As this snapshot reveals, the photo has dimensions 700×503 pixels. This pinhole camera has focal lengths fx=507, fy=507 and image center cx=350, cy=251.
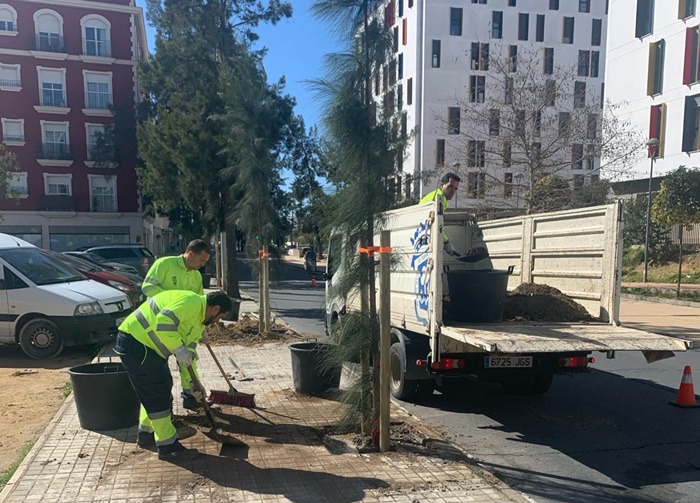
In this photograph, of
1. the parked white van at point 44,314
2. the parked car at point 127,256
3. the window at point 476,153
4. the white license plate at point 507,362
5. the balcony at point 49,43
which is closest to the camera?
the white license plate at point 507,362

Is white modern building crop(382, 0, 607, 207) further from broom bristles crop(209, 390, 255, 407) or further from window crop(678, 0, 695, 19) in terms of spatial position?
broom bristles crop(209, 390, 255, 407)

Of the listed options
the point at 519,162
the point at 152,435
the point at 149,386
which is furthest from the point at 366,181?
the point at 519,162

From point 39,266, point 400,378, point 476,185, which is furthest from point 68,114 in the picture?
point 400,378

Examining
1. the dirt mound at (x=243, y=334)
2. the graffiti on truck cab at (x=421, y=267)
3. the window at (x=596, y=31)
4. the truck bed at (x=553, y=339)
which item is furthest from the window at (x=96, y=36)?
the window at (x=596, y=31)

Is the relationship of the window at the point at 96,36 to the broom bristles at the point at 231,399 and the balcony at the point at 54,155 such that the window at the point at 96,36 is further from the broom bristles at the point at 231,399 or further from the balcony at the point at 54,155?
the broom bristles at the point at 231,399

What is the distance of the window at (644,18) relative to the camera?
1077 inches

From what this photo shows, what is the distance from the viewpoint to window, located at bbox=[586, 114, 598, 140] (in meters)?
15.6

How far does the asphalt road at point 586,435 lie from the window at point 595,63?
147ft

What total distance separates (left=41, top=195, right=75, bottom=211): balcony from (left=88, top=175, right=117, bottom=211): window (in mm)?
1278

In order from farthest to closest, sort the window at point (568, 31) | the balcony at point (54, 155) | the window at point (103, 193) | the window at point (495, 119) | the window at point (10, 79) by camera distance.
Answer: the window at point (568, 31) → the window at point (103, 193) → the balcony at point (54, 155) → the window at point (10, 79) → the window at point (495, 119)

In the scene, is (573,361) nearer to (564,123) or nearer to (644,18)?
(564,123)

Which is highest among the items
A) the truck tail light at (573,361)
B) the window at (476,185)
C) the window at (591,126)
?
the window at (591,126)

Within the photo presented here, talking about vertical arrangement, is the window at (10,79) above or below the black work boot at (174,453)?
above

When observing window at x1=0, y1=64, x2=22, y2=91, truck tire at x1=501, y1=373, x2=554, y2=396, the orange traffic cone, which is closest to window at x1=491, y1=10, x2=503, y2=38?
window at x1=0, y1=64, x2=22, y2=91
